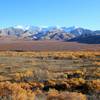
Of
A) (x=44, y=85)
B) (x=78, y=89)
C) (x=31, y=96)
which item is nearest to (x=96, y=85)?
(x=78, y=89)

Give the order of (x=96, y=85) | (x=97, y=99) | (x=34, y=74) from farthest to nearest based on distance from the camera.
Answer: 1. (x=34, y=74)
2. (x=96, y=85)
3. (x=97, y=99)

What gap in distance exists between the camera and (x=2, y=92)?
16234 mm

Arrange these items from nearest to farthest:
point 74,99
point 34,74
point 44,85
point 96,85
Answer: point 74,99 < point 96,85 < point 44,85 < point 34,74

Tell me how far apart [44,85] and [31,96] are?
26.8ft

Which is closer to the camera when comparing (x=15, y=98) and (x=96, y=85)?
(x=15, y=98)

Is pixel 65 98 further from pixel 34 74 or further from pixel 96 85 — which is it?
pixel 34 74

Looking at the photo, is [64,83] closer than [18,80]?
Yes

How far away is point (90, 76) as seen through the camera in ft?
87.5

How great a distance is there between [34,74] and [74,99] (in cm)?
1348

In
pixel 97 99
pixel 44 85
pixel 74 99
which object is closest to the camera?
pixel 74 99

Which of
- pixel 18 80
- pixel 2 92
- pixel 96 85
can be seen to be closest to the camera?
pixel 2 92

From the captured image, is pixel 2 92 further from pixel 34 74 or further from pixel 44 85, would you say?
pixel 34 74

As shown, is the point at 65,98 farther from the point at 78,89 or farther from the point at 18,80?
the point at 18,80

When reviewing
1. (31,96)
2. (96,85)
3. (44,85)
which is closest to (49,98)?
(31,96)
